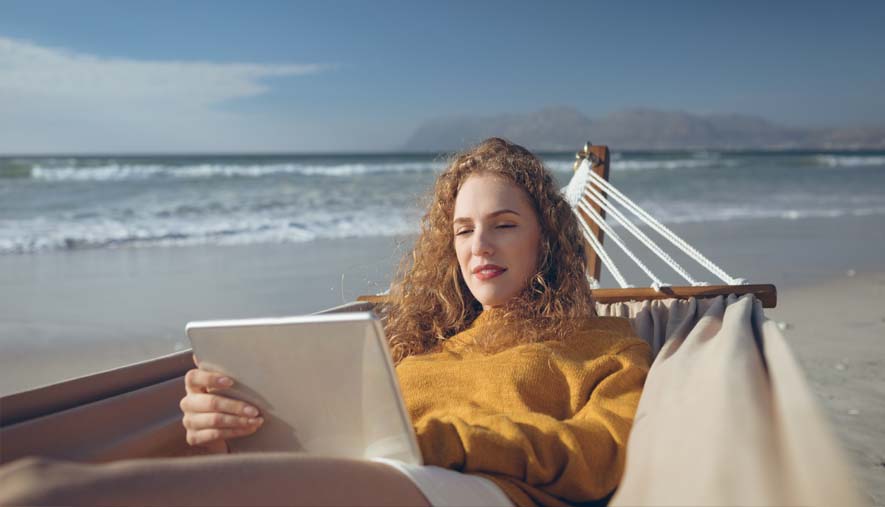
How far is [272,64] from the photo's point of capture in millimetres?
28125

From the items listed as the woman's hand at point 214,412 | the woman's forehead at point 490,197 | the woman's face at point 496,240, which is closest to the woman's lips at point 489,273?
the woman's face at point 496,240

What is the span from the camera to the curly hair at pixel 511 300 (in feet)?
5.17

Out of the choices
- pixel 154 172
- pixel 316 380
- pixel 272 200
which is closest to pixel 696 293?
pixel 316 380

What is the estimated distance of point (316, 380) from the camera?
109cm

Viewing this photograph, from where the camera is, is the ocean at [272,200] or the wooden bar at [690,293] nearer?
the wooden bar at [690,293]

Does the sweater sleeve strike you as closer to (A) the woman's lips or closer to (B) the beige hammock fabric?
(B) the beige hammock fabric

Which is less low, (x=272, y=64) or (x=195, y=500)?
(x=272, y=64)

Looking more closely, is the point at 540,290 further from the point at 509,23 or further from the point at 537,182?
the point at 509,23

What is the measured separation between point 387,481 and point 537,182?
2.72 ft

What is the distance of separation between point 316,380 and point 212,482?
208 mm

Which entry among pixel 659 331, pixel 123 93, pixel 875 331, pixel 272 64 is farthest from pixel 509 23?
pixel 659 331

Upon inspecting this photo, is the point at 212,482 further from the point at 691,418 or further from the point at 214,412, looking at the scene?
the point at 691,418

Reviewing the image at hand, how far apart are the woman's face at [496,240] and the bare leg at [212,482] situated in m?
0.64

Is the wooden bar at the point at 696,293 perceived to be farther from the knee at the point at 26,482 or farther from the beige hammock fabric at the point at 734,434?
the knee at the point at 26,482
